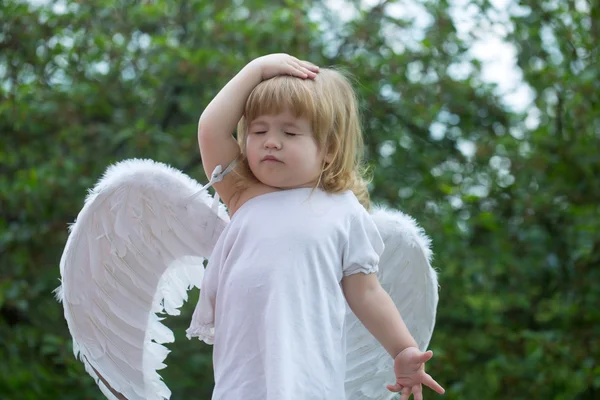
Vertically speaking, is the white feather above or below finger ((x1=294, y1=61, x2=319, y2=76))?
below

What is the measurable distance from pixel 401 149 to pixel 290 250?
2.31 m

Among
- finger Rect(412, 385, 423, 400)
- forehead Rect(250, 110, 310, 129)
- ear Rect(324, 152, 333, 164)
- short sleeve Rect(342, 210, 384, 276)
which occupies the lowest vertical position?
finger Rect(412, 385, 423, 400)

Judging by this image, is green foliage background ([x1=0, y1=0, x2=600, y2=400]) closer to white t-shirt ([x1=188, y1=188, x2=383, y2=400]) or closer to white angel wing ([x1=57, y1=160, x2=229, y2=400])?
white angel wing ([x1=57, y1=160, x2=229, y2=400])

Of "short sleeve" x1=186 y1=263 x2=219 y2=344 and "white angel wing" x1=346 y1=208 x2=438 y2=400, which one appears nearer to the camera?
"short sleeve" x1=186 y1=263 x2=219 y2=344

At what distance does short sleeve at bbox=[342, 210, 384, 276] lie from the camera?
1901mm

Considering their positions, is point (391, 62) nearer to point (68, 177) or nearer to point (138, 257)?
point (68, 177)

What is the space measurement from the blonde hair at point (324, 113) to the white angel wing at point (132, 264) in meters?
0.19

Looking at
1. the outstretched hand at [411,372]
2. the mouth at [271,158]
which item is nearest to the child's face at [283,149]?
the mouth at [271,158]

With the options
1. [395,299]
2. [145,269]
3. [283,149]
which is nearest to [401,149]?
[395,299]

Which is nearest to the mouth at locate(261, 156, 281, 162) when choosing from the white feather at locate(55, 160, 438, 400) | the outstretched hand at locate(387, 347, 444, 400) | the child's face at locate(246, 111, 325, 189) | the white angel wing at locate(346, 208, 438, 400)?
the child's face at locate(246, 111, 325, 189)

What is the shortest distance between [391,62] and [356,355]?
2031 millimetres

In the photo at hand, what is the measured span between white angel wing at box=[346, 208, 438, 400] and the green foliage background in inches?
66.1

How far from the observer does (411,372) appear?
1.86m

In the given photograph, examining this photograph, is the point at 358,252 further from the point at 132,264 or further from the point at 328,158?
the point at 132,264
